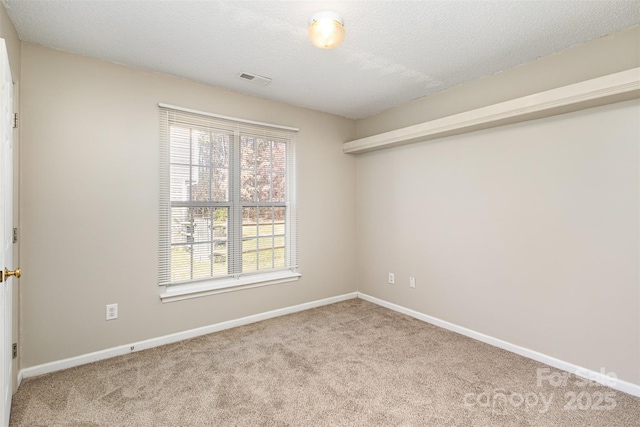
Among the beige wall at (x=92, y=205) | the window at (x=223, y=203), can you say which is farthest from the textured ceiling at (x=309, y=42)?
the window at (x=223, y=203)

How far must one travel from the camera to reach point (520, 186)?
2664mm

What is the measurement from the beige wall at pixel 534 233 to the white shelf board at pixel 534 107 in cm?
13

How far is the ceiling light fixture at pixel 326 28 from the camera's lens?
194cm

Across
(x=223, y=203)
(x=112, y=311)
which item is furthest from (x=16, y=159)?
(x=223, y=203)

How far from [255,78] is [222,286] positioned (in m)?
2.06

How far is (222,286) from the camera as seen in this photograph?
3.18m

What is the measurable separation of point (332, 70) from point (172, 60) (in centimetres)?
133

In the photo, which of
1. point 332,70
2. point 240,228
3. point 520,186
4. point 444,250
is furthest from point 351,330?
point 332,70

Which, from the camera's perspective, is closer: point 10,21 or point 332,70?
point 10,21

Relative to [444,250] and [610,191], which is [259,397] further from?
[610,191]

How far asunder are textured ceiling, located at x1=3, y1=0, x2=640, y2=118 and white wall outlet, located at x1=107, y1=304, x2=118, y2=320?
2.04 m

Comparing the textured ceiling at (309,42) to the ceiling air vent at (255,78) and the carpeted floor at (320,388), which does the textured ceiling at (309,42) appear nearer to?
the ceiling air vent at (255,78)

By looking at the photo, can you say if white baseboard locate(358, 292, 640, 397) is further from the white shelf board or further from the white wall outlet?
the white wall outlet

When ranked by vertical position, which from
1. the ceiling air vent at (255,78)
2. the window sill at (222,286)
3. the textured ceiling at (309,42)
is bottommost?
the window sill at (222,286)
